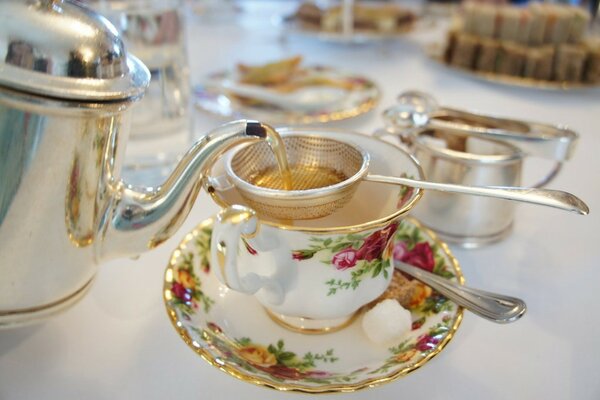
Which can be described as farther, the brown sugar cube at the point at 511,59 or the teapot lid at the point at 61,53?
the brown sugar cube at the point at 511,59

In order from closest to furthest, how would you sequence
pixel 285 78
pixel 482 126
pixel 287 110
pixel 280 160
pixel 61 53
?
1. pixel 61 53
2. pixel 280 160
3. pixel 482 126
4. pixel 287 110
5. pixel 285 78

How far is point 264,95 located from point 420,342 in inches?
18.6

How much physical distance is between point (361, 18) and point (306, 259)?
2.69 feet

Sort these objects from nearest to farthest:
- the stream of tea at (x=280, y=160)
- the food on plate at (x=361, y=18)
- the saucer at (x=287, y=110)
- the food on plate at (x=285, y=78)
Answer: the stream of tea at (x=280, y=160), the saucer at (x=287, y=110), the food on plate at (x=285, y=78), the food on plate at (x=361, y=18)

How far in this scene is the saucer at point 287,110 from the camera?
0.70 meters

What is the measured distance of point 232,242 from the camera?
1.00 feet

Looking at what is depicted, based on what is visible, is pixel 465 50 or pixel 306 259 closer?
pixel 306 259

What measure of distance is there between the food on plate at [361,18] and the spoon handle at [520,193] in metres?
0.71

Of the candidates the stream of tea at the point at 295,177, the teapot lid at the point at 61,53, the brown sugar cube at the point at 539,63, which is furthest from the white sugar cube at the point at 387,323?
the brown sugar cube at the point at 539,63

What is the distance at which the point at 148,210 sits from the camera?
0.34 meters

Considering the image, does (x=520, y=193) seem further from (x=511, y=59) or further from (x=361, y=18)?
(x=361, y=18)

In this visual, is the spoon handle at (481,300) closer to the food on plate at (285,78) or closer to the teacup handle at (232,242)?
the teacup handle at (232,242)

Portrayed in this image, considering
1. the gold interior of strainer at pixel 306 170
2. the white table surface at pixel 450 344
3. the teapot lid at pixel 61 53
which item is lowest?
the white table surface at pixel 450 344

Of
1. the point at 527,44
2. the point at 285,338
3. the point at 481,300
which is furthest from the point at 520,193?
the point at 527,44
